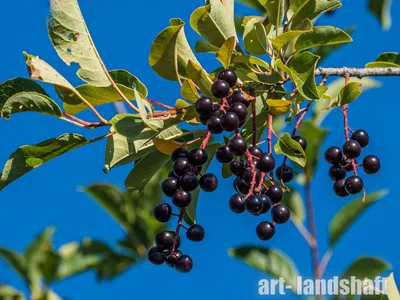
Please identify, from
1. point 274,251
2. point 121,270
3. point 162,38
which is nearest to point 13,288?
point 121,270

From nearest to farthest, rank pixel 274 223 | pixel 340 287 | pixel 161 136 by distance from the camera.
Answer: pixel 274 223
pixel 161 136
pixel 340 287

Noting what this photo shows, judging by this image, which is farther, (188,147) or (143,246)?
(143,246)

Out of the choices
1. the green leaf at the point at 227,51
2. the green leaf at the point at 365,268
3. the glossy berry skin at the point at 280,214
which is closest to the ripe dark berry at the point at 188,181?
the glossy berry skin at the point at 280,214

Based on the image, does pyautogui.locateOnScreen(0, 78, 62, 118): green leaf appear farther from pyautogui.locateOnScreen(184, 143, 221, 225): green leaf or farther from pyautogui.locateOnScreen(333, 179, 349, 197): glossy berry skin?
pyautogui.locateOnScreen(333, 179, 349, 197): glossy berry skin

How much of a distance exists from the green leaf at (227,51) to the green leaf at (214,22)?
0.32 ft

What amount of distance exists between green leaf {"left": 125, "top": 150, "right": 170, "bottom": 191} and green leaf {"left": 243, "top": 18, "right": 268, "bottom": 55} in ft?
1.17

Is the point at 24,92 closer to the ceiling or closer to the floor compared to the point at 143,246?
closer to the floor

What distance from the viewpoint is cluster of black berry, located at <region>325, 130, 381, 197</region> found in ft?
6.22

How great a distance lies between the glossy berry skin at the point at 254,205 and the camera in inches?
66.7

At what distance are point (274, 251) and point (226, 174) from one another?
3.90 feet

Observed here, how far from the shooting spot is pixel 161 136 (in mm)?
1938

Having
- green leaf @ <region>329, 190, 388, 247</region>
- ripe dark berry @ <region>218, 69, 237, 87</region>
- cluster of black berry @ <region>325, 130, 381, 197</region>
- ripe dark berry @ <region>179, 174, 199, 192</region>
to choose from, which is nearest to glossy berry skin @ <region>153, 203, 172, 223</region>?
ripe dark berry @ <region>179, 174, 199, 192</region>

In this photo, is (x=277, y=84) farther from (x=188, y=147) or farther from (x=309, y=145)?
(x=309, y=145)

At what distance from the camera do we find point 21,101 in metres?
1.88
